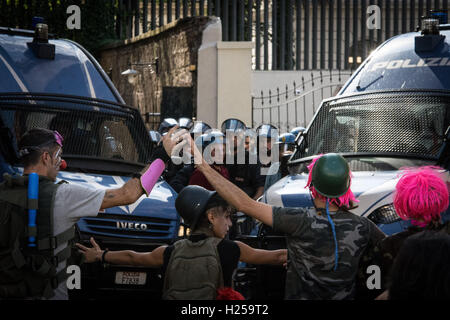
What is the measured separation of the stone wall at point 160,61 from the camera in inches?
839

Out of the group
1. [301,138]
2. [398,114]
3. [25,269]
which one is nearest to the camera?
[25,269]

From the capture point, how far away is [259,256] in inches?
202

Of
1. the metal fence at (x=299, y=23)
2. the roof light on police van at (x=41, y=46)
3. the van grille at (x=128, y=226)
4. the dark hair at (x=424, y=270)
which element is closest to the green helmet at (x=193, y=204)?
the dark hair at (x=424, y=270)

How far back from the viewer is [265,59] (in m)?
26.3

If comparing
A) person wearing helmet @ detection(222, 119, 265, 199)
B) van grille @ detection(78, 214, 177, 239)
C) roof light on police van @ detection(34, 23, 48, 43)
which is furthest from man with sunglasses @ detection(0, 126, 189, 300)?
person wearing helmet @ detection(222, 119, 265, 199)

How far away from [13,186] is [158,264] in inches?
40.6

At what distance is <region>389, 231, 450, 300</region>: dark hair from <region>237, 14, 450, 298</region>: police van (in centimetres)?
318

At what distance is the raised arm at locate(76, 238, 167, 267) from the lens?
5.00m

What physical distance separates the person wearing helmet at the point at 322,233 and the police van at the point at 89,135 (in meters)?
2.95

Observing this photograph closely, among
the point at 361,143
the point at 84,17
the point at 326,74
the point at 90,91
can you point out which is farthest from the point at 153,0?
the point at 361,143

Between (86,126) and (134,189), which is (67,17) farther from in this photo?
(134,189)

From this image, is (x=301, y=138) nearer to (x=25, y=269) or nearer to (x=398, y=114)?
(x=398, y=114)

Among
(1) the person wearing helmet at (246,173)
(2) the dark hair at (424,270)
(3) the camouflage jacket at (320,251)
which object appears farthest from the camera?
(1) the person wearing helmet at (246,173)

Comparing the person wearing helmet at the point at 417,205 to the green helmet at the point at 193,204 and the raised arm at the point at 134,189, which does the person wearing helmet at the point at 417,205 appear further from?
the raised arm at the point at 134,189
